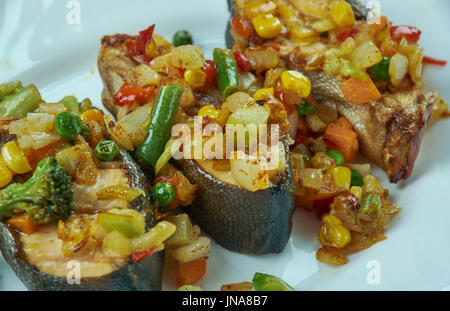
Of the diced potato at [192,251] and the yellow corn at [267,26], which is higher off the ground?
the yellow corn at [267,26]

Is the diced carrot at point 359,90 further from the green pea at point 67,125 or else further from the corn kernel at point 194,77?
the green pea at point 67,125

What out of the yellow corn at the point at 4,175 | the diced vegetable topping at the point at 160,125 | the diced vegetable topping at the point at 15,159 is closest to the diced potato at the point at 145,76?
the diced vegetable topping at the point at 160,125

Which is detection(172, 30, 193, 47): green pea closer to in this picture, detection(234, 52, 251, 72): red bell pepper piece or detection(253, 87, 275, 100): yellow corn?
detection(234, 52, 251, 72): red bell pepper piece

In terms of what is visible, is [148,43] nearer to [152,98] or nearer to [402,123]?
[152,98]

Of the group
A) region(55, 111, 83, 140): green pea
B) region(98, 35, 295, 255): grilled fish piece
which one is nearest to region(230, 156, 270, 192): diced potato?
region(98, 35, 295, 255): grilled fish piece

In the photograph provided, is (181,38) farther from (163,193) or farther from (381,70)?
(163,193)
